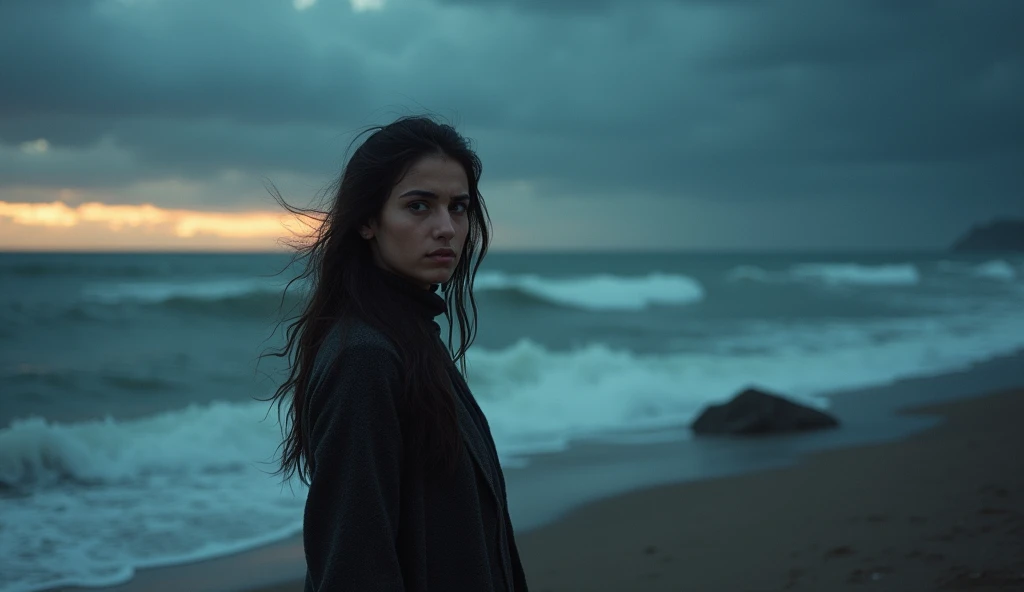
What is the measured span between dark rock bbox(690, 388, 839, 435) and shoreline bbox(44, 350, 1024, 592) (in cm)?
29

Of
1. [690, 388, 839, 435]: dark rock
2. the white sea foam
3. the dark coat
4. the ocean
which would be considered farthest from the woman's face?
[690, 388, 839, 435]: dark rock

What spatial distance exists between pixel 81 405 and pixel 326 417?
36.6ft

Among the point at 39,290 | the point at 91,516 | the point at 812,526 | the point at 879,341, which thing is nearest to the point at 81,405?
the point at 91,516

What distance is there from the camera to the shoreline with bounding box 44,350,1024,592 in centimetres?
527

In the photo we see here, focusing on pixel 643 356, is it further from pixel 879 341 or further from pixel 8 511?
pixel 8 511

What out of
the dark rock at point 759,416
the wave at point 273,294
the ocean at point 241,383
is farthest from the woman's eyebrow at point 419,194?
Result: the wave at point 273,294

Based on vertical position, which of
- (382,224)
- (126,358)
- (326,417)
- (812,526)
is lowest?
(812,526)

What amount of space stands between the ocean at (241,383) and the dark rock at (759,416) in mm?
587

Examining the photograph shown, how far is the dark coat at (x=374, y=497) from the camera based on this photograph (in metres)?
1.72

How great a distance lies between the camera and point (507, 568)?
6.72 ft

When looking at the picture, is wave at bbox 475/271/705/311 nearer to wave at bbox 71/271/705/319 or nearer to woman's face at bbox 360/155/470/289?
wave at bbox 71/271/705/319

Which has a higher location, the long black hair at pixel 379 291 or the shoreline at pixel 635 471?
the long black hair at pixel 379 291

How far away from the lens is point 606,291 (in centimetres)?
3738

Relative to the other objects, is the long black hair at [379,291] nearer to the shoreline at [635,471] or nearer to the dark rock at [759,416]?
the shoreline at [635,471]
